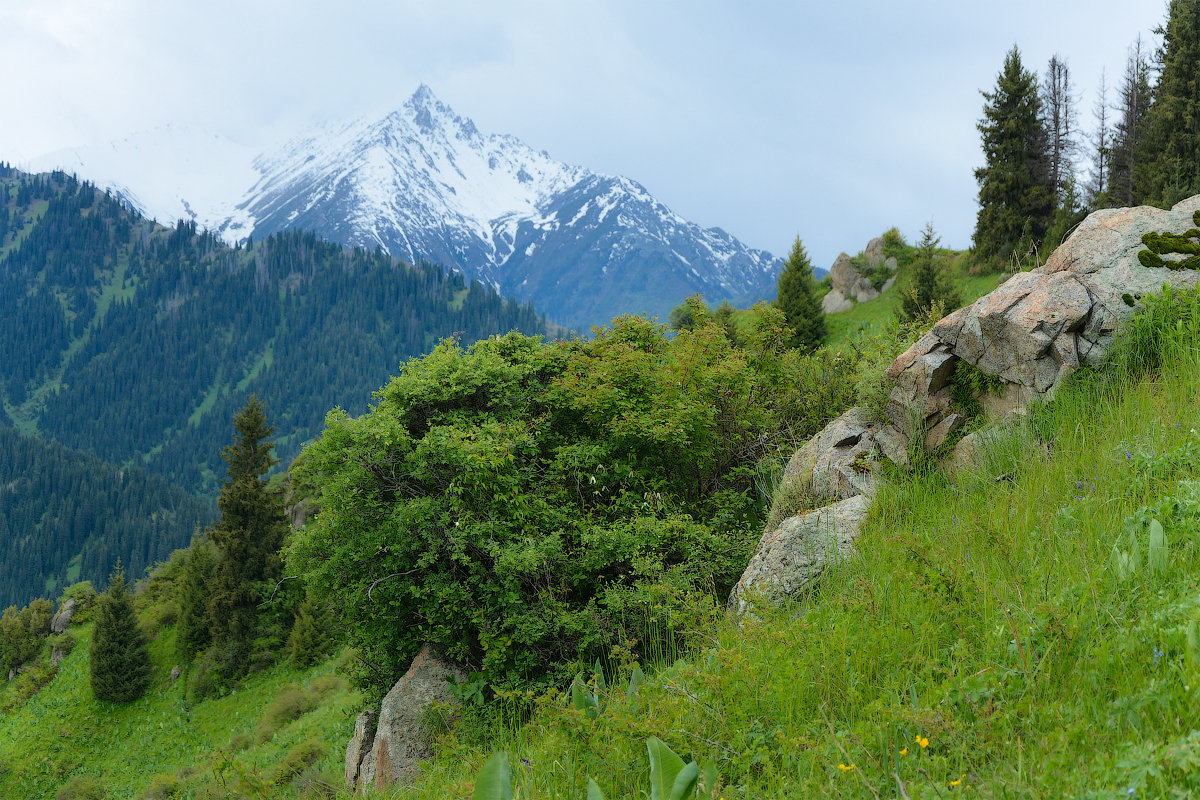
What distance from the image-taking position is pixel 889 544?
5.25m

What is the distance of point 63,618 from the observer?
61500 millimetres

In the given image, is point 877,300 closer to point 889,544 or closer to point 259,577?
point 889,544

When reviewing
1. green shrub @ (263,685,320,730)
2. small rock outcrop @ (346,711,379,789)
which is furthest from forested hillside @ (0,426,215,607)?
small rock outcrop @ (346,711,379,789)

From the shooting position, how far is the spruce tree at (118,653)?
45281mm

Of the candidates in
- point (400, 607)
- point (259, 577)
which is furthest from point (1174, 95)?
point (259, 577)

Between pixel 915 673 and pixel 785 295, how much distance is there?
27456mm

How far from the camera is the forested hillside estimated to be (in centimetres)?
15412

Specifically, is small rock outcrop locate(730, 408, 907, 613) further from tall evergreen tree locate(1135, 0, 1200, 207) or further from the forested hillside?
the forested hillside

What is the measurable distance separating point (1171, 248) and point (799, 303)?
21886mm

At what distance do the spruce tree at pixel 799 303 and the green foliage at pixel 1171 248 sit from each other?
20.6m

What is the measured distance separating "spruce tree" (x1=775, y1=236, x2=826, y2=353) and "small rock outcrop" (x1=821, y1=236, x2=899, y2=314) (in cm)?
522

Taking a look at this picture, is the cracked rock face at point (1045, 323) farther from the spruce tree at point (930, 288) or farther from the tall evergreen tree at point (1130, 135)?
the tall evergreen tree at point (1130, 135)

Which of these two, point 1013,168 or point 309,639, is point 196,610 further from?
point 1013,168

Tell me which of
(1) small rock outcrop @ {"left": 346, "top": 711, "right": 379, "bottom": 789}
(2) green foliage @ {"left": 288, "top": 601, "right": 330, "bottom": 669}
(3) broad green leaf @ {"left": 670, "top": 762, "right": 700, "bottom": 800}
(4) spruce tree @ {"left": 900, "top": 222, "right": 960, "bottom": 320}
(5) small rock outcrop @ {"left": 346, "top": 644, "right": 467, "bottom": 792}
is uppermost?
(4) spruce tree @ {"left": 900, "top": 222, "right": 960, "bottom": 320}
